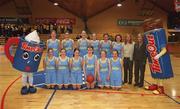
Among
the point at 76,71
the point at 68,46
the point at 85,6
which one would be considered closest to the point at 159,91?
the point at 76,71

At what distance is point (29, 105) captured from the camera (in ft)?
21.5

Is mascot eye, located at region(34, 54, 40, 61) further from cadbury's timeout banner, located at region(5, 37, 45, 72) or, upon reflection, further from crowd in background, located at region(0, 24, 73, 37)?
crowd in background, located at region(0, 24, 73, 37)

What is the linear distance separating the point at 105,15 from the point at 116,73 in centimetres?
1814

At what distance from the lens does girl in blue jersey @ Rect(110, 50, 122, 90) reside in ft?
26.9

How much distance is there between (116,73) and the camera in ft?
26.9

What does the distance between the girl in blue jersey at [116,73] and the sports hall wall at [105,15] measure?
17.7 metres

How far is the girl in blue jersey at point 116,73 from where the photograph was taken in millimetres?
8211

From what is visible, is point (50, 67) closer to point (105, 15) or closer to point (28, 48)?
point (28, 48)

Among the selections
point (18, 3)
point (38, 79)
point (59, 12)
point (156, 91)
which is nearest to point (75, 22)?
point (59, 12)

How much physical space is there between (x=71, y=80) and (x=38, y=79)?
1727 mm

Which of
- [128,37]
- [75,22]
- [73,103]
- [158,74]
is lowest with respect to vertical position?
[73,103]

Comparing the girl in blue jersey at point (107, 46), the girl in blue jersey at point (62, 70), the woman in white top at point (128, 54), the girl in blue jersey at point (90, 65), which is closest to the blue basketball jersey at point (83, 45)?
the girl in blue jersey at point (107, 46)

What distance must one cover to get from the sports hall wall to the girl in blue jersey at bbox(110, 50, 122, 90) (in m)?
17.7

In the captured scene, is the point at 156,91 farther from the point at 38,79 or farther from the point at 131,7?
the point at 131,7
